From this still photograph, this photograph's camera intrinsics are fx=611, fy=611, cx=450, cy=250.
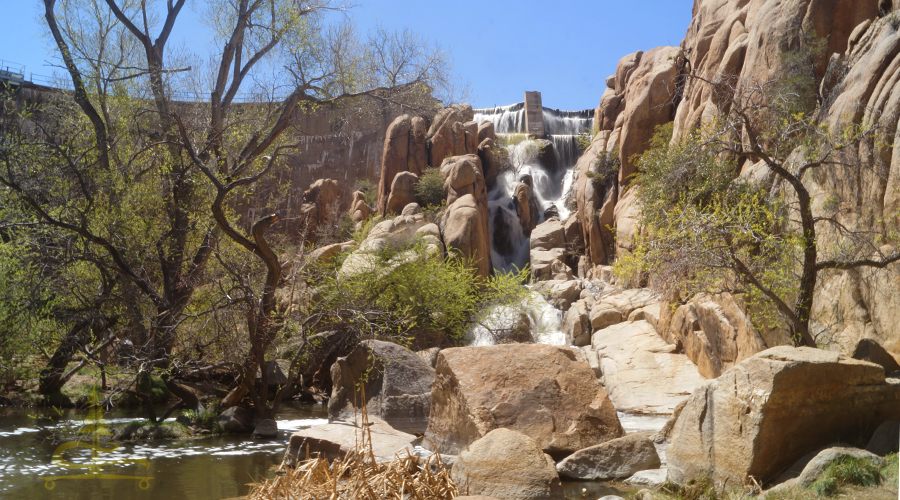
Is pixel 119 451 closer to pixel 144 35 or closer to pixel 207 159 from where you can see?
pixel 207 159

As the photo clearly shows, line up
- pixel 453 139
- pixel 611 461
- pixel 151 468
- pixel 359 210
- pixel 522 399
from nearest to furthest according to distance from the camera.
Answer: pixel 611 461 → pixel 522 399 → pixel 151 468 → pixel 453 139 → pixel 359 210

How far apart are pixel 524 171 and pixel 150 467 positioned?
2694cm

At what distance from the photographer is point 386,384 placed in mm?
11039

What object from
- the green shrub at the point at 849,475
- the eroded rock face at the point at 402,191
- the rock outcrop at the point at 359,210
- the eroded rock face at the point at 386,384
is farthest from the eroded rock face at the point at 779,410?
the rock outcrop at the point at 359,210

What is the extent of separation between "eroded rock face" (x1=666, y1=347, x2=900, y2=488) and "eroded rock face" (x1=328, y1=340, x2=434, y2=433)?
18.1ft

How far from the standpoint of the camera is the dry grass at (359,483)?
3208 millimetres

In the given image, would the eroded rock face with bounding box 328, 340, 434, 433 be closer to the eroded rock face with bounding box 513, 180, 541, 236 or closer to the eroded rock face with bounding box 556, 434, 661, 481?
the eroded rock face with bounding box 556, 434, 661, 481

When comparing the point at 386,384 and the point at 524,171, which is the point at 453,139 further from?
the point at 386,384

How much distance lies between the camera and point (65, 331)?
11570 millimetres

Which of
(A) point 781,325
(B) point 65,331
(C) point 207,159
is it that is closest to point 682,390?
(A) point 781,325

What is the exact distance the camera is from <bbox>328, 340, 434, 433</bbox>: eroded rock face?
10.9 metres

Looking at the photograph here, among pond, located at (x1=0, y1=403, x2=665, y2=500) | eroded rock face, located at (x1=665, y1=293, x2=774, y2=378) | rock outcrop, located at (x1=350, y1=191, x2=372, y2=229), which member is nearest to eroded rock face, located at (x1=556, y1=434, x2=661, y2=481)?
pond, located at (x1=0, y1=403, x2=665, y2=500)

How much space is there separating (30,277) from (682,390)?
12614mm

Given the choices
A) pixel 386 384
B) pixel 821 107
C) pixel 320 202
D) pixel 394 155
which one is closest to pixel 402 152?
pixel 394 155
